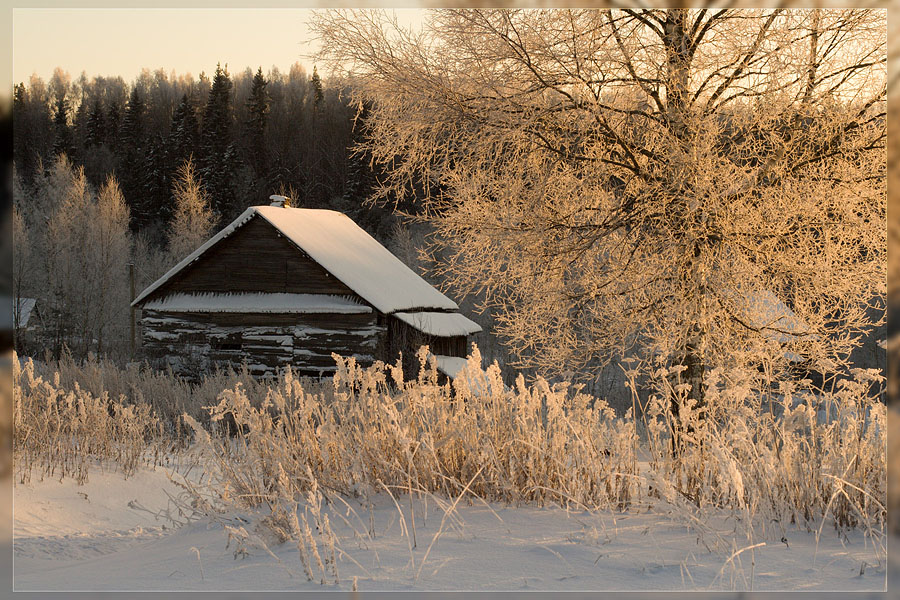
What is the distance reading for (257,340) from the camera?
65.6 ft

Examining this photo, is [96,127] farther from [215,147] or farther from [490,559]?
[490,559]

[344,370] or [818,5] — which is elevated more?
[818,5]

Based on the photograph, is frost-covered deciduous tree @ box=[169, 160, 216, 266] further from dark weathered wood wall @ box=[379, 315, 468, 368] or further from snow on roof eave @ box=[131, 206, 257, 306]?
dark weathered wood wall @ box=[379, 315, 468, 368]

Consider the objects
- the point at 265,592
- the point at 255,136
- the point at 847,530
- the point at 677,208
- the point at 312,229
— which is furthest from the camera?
the point at 255,136

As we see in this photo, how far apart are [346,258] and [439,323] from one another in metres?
2.91

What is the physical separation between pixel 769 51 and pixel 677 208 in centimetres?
182

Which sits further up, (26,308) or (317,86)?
(317,86)

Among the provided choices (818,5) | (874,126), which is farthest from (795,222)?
(818,5)

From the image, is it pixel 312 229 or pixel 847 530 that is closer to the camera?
pixel 847 530

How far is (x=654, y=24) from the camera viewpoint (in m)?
9.80

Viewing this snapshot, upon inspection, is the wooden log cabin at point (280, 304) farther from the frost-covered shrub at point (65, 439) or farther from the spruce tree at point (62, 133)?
the spruce tree at point (62, 133)

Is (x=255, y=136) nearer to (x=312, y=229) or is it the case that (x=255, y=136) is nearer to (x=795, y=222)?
(x=312, y=229)

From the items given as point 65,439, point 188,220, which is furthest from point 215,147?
point 65,439

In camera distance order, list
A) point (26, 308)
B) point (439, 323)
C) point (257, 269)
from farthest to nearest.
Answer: point (26, 308)
point (439, 323)
point (257, 269)
